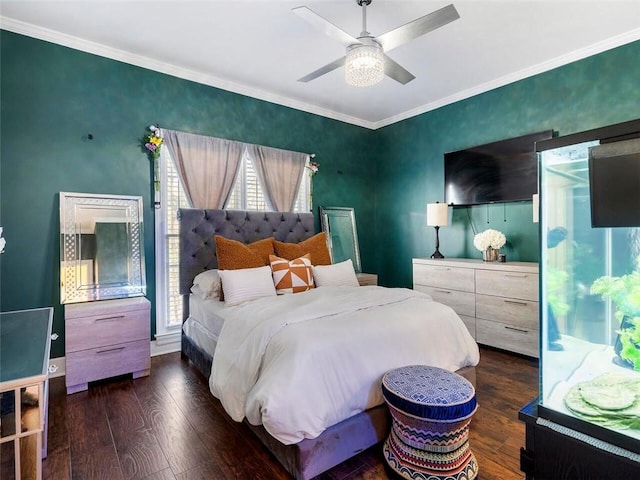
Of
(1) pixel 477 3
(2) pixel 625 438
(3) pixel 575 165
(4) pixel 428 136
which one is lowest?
(2) pixel 625 438

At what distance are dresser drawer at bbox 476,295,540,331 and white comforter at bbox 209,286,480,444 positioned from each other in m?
1.22

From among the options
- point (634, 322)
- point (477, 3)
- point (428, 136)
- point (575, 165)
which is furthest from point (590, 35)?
point (634, 322)

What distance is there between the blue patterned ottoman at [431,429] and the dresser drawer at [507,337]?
6.15 feet

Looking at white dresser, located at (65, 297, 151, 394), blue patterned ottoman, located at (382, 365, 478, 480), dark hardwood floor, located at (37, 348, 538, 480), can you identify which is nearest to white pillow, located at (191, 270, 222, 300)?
white dresser, located at (65, 297, 151, 394)

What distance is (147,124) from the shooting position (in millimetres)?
3256

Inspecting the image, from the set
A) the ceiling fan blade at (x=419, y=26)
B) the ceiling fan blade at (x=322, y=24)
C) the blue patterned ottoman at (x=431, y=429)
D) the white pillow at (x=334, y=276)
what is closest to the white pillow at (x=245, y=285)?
the white pillow at (x=334, y=276)

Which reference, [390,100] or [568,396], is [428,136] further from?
[568,396]

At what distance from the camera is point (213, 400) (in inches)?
95.4

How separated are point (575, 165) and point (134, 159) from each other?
11.3ft

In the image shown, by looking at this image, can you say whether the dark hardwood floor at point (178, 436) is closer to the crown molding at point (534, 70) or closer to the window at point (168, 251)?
the window at point (168, 251)

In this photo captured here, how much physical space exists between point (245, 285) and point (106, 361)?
1250 mm

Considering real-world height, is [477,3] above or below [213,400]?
above

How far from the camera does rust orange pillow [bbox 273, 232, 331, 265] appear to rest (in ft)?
11.7

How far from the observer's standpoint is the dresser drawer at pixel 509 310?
3.12 meters
